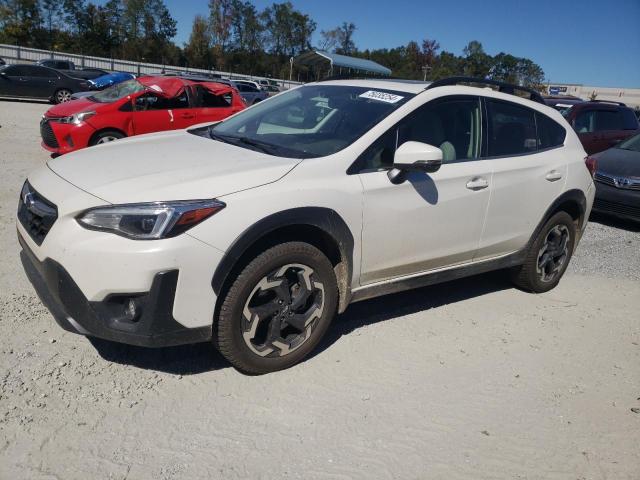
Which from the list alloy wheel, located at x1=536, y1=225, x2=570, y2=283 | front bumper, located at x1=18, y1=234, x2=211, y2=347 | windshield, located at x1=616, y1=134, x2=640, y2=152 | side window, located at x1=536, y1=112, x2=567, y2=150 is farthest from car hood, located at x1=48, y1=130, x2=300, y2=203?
windshield, located at x1=616, y1=134, x2=640, y2=152

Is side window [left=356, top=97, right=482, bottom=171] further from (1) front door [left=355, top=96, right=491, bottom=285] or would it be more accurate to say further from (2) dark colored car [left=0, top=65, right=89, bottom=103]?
(2) dark colored car [left=0, top=65, right=89, bottom=103]

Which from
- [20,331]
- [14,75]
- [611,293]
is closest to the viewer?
[20,331]

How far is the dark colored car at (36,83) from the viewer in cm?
2052

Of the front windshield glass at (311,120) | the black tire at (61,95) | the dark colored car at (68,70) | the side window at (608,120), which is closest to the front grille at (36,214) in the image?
the front windshield glass at (311,120)

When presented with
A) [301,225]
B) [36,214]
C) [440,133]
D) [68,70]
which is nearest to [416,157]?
[440,133]

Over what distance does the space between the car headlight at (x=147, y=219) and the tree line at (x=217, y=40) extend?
49.6 m

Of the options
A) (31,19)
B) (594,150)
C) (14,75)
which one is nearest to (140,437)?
(594,150)

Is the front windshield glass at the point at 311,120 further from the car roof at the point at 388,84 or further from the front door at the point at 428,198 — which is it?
the front door at the point at 428,198

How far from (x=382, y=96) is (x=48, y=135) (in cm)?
710

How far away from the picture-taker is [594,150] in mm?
11156

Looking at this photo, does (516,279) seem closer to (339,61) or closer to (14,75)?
(14,75)

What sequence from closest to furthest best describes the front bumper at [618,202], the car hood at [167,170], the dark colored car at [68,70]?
the car hood at [167,170] → the front bumper at [618,202] → the dark colored car at [68,70]

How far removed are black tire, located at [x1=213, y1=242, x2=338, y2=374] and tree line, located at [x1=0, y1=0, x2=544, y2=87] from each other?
4924 centimetres

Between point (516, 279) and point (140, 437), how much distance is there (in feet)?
11.8
